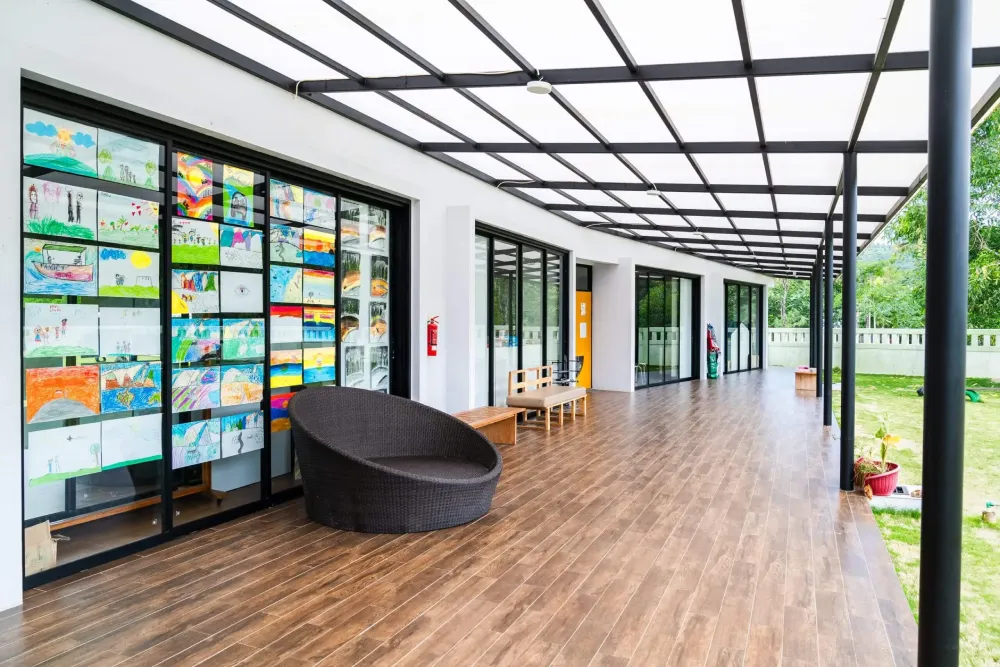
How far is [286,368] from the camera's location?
519 centimetres

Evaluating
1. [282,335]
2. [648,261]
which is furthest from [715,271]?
[282,335]

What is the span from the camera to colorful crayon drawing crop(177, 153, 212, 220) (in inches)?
168

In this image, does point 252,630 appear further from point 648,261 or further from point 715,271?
point 715,271

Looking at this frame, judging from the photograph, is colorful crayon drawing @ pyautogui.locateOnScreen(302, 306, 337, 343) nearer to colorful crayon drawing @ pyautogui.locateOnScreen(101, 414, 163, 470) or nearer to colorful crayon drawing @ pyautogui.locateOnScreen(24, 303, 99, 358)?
colorful crayon drawing @ pyautogui.locateOnScreen(101, 414, 163, 470)

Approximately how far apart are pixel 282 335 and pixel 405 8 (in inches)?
101

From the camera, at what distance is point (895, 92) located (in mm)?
4414

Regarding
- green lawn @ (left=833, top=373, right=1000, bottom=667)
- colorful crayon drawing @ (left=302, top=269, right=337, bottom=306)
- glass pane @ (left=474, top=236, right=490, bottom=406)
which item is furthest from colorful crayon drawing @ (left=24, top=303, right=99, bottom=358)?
glass pane @ (left=474, top=236, right=490, bottom=406)

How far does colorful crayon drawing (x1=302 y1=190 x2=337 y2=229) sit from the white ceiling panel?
272cm

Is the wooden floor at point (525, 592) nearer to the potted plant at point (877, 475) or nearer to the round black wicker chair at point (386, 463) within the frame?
the round black wicker chair at point (386, 463)

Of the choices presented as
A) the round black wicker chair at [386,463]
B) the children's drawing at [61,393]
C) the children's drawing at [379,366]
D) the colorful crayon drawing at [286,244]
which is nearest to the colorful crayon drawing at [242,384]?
the round black wicker chair at [386,463]

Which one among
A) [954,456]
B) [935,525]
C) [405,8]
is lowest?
[935,525]

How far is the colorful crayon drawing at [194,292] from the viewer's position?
167 inches

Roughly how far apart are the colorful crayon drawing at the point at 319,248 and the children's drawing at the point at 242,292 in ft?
1.83

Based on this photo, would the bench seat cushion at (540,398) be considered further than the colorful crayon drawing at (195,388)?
Yes
